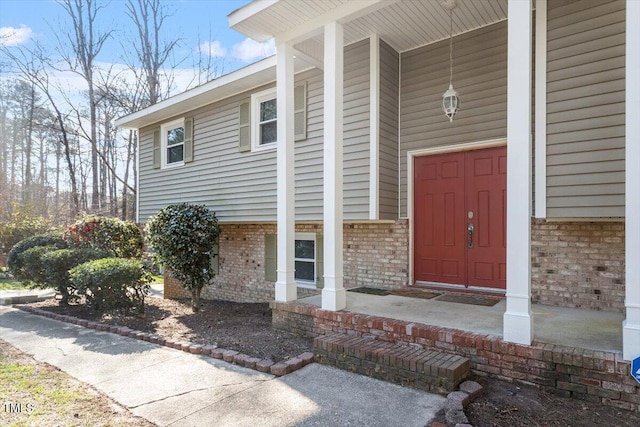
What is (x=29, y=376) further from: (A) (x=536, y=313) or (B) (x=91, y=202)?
(B) (x=91, y=202)

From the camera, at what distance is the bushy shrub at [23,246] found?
721cm

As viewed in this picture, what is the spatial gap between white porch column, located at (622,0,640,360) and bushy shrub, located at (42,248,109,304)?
295 inches

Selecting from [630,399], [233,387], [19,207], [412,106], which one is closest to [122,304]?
[233,387]

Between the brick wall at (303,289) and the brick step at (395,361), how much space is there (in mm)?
2230

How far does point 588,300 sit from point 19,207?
16956 millimetres

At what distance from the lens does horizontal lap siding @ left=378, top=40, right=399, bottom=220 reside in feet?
18.2

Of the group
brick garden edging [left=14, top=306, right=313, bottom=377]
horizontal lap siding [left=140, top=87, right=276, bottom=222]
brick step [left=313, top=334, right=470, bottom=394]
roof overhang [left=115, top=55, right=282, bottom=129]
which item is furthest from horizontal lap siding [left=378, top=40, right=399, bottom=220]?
brick garden edging [left=14, top=306, right=313, bottom=377]

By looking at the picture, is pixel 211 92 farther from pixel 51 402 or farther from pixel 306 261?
pixel 51 402

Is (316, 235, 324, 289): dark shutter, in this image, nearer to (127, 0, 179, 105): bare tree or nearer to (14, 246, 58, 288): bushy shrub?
(14, 246, 58, 288): bushy shrub

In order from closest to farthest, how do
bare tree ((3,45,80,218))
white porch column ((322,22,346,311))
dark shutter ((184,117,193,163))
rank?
white porch column ((322,22,346,311))
dark shutter ((184,117,193,163))
bare tree ((3,45,80,218))

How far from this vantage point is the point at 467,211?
5387 mm

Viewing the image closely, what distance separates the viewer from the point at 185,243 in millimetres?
6809

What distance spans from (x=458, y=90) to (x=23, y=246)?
326 inches

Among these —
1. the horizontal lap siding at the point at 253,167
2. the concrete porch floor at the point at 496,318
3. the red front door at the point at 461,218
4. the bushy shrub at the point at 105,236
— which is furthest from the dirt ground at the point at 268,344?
the red front door at the point at 461,218
